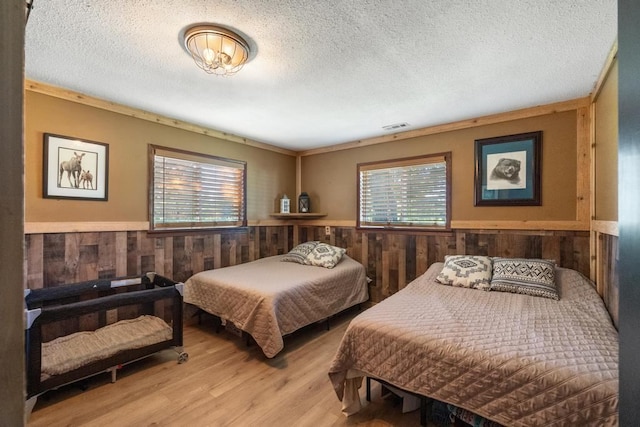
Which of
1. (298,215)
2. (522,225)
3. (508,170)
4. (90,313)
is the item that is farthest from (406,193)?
(90,313)

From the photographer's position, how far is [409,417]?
1.76 m

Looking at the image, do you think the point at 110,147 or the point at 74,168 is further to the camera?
the point at 110,147

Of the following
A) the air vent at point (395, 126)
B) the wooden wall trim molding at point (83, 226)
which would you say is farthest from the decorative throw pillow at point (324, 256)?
the wooden wall trim molding at point (83, 226)

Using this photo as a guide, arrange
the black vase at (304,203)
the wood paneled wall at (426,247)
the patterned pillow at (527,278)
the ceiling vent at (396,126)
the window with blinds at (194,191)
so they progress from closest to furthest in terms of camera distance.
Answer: the patterned pillow at (527,278), the wood paneled wall at (426,247), the window with blinds at (194,191), the ceiling vent at (396,126), the black vase at (304,203)

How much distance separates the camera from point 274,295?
242 cm

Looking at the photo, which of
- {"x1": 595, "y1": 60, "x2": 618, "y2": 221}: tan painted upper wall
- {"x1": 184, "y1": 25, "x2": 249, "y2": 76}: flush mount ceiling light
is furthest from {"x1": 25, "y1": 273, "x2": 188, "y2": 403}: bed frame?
{"x1": 595, "y1": 60, "x2": 618, "y2": 221}: tan painted upper wall

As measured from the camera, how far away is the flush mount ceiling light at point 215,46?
1.60m

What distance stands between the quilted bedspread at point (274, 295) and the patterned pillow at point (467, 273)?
1.11 m

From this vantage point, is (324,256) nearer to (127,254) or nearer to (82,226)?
(127,254)

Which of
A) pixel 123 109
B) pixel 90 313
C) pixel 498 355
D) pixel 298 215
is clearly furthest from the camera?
pixel 298 215

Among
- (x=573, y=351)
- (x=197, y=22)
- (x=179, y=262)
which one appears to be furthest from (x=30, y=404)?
(x=573, y=351)

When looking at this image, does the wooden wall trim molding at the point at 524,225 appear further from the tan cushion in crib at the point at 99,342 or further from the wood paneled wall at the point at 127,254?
the tan cushion in crib at the point at 99,342

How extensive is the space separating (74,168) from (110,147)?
357mm

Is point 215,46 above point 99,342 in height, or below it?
above
